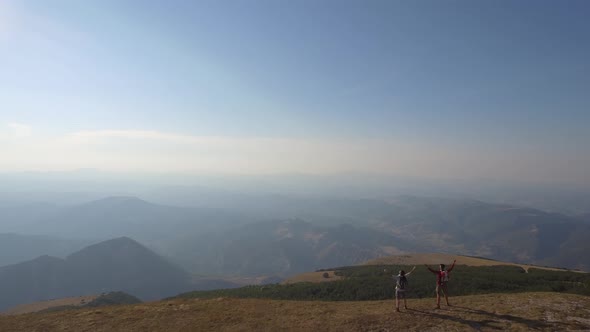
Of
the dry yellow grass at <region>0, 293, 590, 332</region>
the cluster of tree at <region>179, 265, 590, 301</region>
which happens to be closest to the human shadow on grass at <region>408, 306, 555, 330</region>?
the dry yellow grass at <region>0, 293, 590, 332</region>

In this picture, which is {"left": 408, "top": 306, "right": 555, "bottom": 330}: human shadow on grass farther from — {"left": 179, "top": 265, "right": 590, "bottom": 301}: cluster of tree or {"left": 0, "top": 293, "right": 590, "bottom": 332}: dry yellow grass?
{"left": 179, "top": 265, "right": 590, "bottom": 301}: cluster of tree

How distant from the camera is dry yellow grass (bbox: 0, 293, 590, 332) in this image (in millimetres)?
17569

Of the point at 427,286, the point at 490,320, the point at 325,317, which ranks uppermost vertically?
the point at 490,320

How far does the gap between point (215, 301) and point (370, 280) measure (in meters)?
38.2

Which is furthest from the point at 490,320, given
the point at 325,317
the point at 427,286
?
the point at 427,286

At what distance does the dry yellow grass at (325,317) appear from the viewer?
17569 mm

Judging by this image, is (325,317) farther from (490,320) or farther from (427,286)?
(427,286)

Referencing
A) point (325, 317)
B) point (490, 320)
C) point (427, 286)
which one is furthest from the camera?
point (427, 286)

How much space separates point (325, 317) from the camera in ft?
69.2

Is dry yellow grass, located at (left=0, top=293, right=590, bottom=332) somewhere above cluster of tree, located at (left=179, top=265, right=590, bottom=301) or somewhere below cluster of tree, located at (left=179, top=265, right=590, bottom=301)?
above

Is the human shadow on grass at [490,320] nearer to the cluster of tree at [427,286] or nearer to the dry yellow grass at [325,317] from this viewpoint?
the dry yellow grass at [325,317]

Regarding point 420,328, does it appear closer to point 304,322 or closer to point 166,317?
point 304,322

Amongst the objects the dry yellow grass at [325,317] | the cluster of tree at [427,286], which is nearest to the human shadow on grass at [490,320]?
the dry yellow grass at [325,317]

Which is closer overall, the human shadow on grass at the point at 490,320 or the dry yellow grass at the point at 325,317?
the human shadow on grass at the point at 490,320
